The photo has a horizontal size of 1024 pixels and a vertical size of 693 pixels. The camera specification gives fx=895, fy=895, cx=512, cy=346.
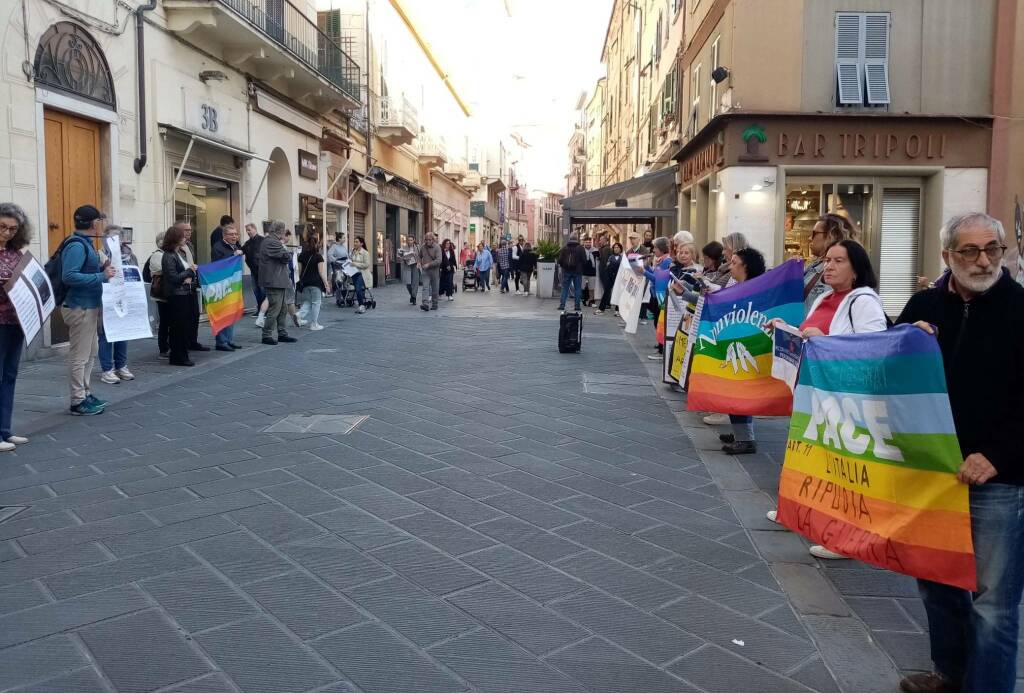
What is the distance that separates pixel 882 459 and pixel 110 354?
26.4ft

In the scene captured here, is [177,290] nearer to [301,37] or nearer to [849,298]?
[849,298]

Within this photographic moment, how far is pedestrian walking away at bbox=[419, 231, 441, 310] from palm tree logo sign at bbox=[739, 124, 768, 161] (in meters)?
6.42

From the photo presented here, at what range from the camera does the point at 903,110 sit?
1734 centimetres

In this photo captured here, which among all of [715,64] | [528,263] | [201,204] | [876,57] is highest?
[715,64]

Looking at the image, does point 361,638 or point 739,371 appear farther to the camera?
point 739,371

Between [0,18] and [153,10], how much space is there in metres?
4.01

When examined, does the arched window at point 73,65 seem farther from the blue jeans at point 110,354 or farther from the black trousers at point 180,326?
the blue jeans at point 110,354

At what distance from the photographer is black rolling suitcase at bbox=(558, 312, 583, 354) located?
1173 centimetres

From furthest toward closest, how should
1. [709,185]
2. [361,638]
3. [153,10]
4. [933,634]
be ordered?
[709,185] → [153,10] → [361,638] → [933,634]

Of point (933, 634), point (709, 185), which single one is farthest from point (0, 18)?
point (709, 185)

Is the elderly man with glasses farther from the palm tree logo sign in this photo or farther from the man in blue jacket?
the palm tree logo sign

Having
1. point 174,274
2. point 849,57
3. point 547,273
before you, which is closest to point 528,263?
point 547,273

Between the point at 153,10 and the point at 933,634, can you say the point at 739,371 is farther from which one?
the point at 153,10

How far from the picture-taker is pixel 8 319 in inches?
238
